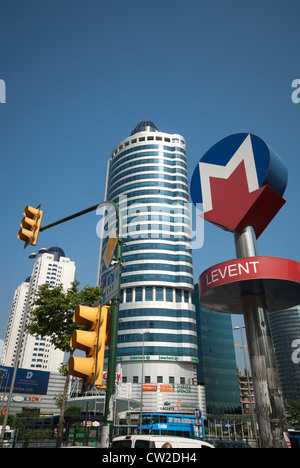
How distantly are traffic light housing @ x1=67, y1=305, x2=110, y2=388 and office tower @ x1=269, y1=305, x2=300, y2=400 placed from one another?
545 ft

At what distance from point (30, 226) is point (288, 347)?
577 feet

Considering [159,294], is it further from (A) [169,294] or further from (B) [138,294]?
(B) [138,294]

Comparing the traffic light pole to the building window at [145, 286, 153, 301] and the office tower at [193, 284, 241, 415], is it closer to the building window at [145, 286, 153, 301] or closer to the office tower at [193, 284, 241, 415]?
the building window at [145, 286, 153, 301]

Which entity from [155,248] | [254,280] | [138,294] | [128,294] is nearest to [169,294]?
[138,294]

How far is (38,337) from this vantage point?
14912 centimetres

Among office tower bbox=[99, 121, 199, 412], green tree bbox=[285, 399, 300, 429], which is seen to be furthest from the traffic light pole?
green tree bbox=[285, 399, 300, 429]

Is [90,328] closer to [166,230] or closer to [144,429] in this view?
[144,429]

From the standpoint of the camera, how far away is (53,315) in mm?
28391

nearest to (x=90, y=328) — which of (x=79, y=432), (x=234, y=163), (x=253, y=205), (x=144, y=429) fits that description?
(x=253, y=205)

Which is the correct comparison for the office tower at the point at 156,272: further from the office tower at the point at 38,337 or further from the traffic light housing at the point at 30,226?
the office tower at the point at 38,337

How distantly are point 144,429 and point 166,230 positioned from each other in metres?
50.9

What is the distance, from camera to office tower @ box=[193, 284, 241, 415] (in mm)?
93875

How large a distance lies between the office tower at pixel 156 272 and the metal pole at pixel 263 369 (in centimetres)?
4367

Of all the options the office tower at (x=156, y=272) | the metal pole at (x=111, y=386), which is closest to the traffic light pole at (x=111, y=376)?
the metal pole at (x=111, y=386)
